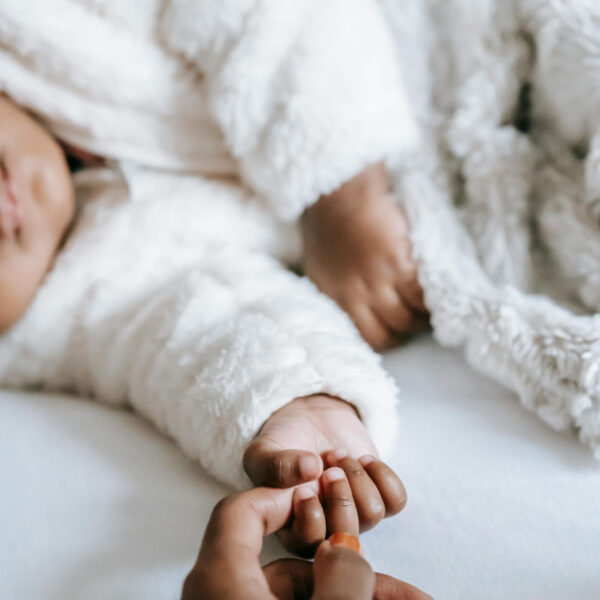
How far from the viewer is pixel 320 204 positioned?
1.79 feet

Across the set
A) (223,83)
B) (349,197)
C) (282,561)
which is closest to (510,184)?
(349,197)

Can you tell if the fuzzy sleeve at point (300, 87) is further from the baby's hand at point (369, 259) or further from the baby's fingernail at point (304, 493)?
the baby's fingernail at point (304, 493)

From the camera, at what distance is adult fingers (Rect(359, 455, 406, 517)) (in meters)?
0.36

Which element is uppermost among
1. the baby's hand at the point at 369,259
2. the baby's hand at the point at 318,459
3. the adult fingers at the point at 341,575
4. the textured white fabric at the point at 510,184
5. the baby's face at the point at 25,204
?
the textured white fabric at the point at 510,184

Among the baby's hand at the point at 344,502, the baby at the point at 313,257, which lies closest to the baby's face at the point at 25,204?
the baby at the point at 313,257

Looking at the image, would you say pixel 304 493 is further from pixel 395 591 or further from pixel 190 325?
pixel 190 325

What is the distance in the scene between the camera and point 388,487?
1.20 feet

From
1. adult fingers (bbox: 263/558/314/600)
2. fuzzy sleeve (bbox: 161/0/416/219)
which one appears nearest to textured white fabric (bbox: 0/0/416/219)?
fuzzy sleeve (bbox: 161/0/416/219)

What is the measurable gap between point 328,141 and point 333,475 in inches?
11.8

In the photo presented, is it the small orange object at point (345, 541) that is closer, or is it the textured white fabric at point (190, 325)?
the small orange object at point (345, 541)

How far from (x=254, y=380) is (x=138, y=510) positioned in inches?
4.6

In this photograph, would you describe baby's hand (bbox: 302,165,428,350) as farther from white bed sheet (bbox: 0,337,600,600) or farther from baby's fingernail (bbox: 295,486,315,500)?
baby's fingernail (bbox: 295,486,315,500)

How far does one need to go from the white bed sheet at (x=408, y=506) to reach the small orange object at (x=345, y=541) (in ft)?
0.15

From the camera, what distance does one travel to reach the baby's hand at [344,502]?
1.12 feet
